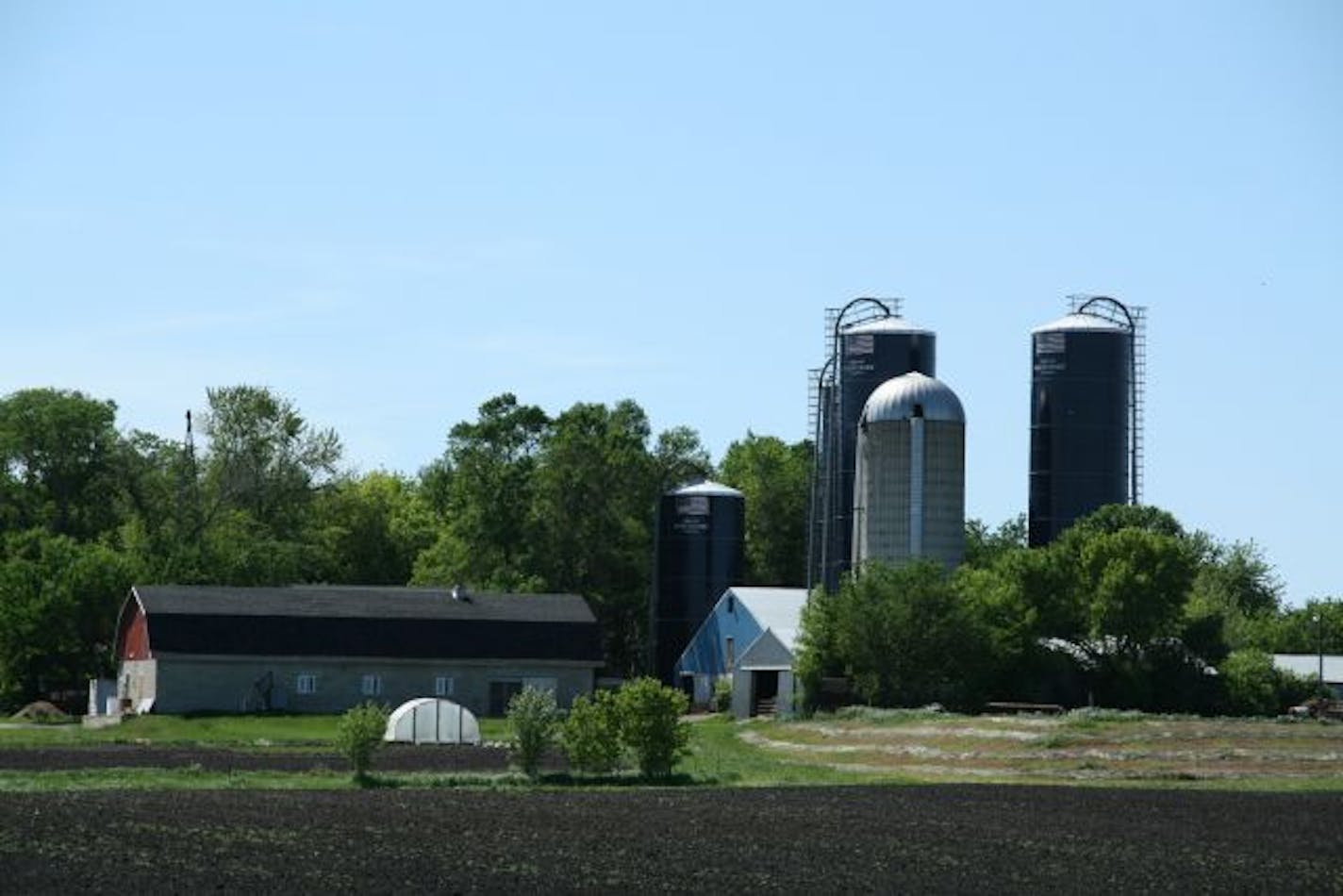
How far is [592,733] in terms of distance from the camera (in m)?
61.4

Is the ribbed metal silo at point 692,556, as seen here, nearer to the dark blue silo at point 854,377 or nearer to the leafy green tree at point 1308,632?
the dark blue silo at point 854,377

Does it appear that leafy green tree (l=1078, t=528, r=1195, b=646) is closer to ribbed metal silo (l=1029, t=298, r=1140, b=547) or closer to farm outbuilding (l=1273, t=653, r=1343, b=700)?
ribbed metal silo (l=1029, t=298, r=1140, b=547)

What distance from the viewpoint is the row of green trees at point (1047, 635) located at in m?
88.2

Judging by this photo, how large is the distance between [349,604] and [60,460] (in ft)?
133

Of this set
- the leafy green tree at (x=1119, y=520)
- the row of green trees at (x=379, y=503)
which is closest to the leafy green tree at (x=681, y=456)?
the row of green trees at (x=379, y=503)

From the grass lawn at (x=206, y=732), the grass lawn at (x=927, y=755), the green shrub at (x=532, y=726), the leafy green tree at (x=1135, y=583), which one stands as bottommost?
the grass lawn at (x=206, y=732)

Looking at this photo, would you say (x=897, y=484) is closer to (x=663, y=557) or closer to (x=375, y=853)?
(x=663, y=557)

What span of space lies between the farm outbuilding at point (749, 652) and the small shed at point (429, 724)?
16016 mm

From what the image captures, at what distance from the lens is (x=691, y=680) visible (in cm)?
11156

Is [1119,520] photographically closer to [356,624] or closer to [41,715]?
[356,624]

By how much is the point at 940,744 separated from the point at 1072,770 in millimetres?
7119

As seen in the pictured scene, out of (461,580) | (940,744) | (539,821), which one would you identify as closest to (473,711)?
(461,580)

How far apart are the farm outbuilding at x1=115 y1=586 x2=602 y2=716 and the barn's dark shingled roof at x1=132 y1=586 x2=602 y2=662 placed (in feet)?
0.12

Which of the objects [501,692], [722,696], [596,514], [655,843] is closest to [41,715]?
[501,692]
